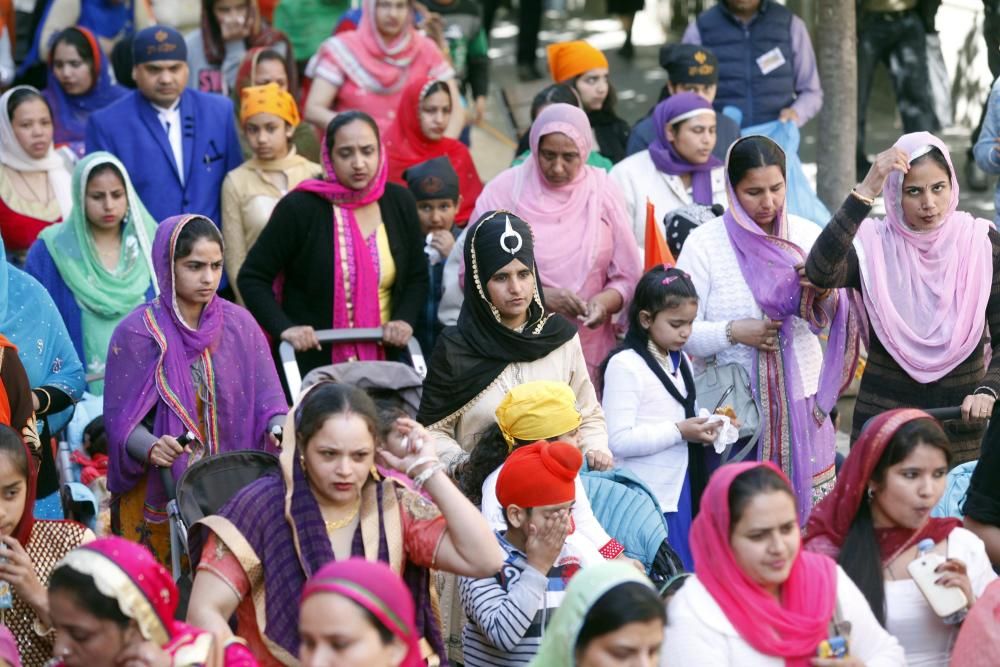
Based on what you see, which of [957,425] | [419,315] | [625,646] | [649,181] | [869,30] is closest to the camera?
[625,646]

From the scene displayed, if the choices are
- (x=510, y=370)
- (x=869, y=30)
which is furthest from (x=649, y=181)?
(x=869, y=30)

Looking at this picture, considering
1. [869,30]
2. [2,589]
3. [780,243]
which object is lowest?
[2,589]

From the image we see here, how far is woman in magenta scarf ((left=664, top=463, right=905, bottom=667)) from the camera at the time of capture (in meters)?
4.34

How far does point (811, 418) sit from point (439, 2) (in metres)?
5.81

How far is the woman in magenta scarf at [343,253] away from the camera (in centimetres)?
743

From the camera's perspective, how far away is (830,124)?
31.9 feet

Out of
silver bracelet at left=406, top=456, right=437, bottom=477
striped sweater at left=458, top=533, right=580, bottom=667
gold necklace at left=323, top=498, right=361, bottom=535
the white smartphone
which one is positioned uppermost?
silver bracelet at left=406, top=456, right=437, bottom=477

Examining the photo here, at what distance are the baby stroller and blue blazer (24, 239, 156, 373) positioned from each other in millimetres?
880

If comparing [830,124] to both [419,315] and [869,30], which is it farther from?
[419,315]

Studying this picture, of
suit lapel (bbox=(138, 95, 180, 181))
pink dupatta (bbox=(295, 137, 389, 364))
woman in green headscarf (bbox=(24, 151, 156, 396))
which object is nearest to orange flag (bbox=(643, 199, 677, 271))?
pink dupatta (bbox=(295, 137, 389, 364))

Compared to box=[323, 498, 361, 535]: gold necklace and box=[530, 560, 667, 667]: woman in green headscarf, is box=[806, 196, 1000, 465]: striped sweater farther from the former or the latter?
box=[530, 560, 667, 667]: woman in green headscarf

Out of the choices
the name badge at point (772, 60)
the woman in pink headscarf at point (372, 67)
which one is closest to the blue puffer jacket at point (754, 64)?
A: the name badge at point (772, 60)

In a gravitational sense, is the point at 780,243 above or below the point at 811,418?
above

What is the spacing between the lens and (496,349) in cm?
638
